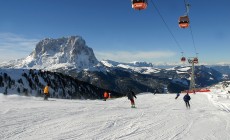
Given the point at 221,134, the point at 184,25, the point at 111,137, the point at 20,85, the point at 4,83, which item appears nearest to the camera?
the point at 111,137

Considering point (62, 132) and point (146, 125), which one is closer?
point (62, 132)

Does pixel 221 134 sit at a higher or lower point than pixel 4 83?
lower

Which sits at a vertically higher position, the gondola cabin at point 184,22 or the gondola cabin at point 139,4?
the gondola cabin at point 184,22

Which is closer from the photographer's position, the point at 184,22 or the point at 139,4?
the point at 139,4

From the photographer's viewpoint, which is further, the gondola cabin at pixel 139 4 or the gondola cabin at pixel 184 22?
the gondola cabin at pixel 184 22

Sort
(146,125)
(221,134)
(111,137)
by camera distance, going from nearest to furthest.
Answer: (111,137) → (221,134) → (146,125)

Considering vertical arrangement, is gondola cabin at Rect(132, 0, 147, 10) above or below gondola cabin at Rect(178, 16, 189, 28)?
below

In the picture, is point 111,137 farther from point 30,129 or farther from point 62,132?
point 30,129

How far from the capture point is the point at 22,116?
56.0 ft

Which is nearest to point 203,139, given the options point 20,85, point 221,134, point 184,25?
point 221,134

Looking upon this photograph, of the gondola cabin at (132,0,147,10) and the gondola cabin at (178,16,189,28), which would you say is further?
the gondola cabin at (178,16,189,28)

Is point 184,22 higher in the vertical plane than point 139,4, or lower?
higher

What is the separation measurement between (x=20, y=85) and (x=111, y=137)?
106 meters

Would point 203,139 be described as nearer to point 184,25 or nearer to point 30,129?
point 30,129
